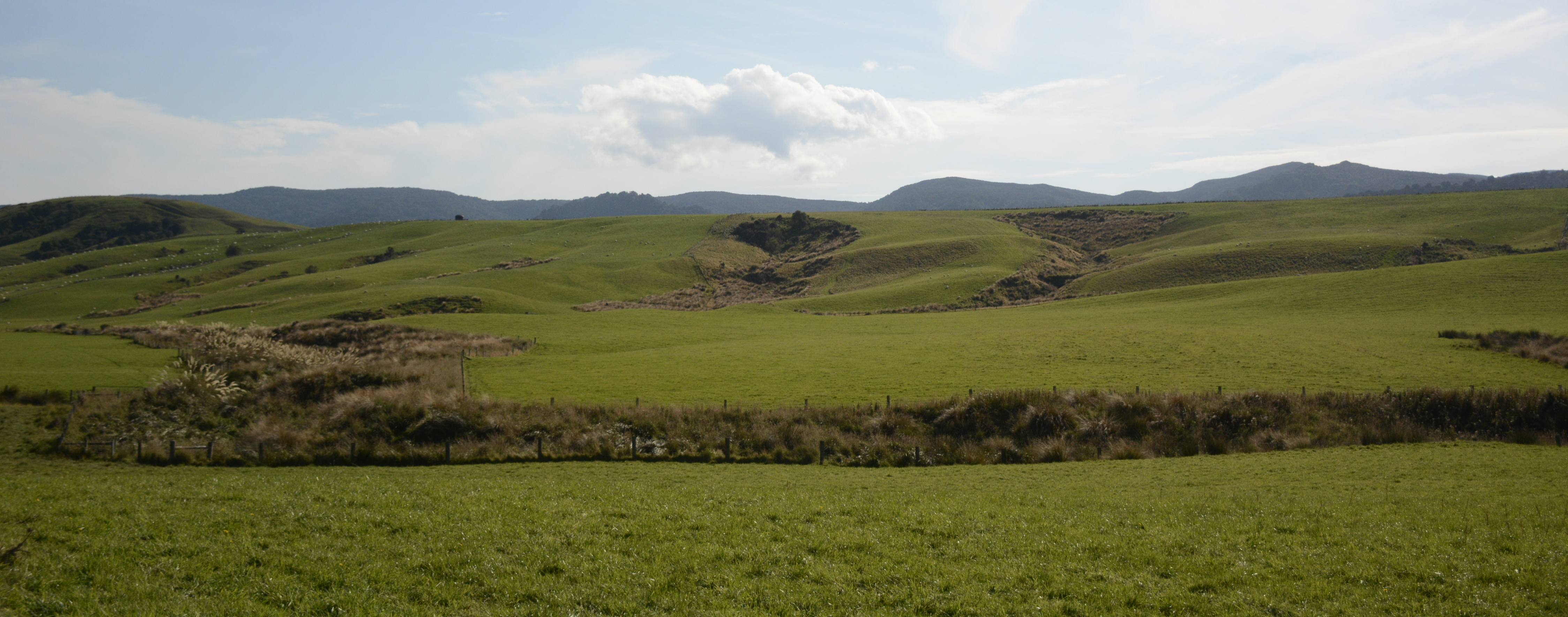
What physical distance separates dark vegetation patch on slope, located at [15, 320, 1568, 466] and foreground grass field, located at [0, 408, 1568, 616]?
5.44 m

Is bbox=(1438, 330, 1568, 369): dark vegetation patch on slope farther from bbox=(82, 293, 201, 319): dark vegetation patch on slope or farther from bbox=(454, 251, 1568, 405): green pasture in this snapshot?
bbox=(82, 293, 201, 319): dark vegetation patch on slope

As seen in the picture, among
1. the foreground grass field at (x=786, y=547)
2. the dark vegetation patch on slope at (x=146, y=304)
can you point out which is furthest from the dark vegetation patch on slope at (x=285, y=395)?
the dark vegetation patch on slope at (x=146, y=304)

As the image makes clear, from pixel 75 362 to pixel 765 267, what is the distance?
78971mm

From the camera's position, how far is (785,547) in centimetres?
1197

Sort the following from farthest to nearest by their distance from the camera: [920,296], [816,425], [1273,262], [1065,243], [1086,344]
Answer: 1. [1065,243]
2. [1273,262]
3. [920,296]
4. [1086,344]
5. [816,425]

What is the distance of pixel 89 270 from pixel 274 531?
148 meters

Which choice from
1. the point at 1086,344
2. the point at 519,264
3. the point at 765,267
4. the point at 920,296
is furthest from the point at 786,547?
the point at 519,264

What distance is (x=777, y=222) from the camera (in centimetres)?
13475

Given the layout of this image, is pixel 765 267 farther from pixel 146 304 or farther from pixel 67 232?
pixel 67 232

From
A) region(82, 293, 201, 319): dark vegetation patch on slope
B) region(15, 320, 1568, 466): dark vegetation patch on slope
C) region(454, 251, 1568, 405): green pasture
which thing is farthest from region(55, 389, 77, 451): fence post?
region(82, 293, 201, 319): dark vegetation patch on slope

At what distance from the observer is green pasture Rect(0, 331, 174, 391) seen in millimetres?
35594

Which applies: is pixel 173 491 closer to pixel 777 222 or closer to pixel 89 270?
pixel 777 222

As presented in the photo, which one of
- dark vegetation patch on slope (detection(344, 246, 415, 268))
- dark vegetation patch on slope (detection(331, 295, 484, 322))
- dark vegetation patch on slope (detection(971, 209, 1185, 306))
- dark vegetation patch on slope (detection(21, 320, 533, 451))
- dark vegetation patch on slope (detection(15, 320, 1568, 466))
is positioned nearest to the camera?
dark vegetation patch on slope (detection(15, 320, 1568, 466))

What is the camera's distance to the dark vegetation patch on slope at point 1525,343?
34.4 m
